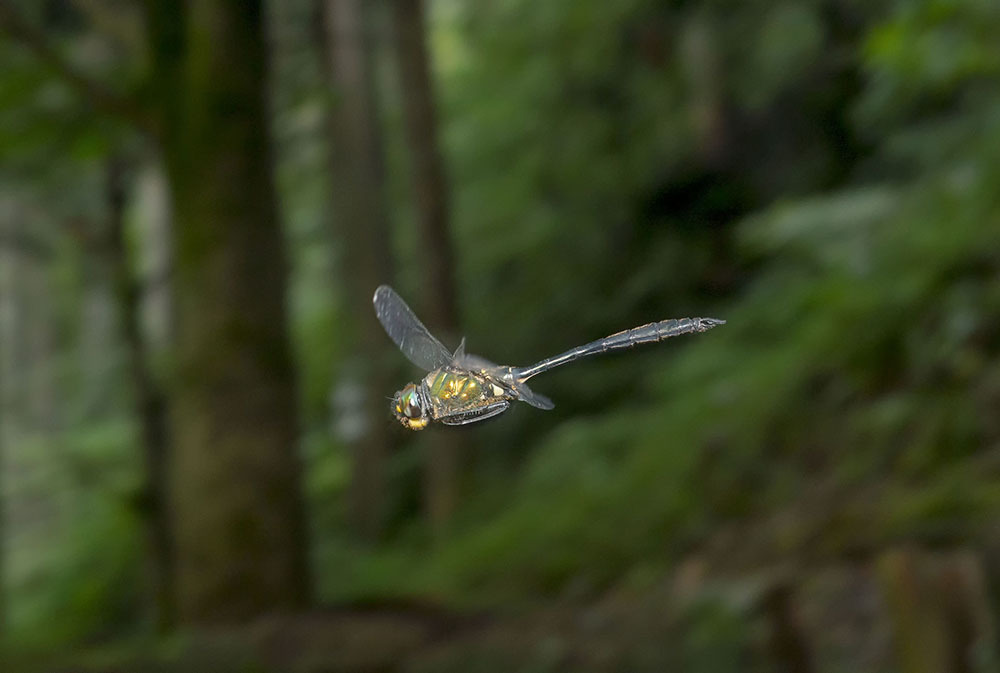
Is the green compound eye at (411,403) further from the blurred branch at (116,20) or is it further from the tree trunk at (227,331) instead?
the blurred branch at (116,20)

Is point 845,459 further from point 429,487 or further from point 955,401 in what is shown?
point 429,487

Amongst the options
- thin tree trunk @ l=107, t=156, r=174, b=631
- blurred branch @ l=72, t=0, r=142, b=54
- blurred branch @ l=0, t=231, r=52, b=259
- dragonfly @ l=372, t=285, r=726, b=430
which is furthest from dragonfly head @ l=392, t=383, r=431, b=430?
blurred branch @ l=0, t=231, r=52, b=259

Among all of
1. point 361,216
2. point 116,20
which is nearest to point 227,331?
point 116,20

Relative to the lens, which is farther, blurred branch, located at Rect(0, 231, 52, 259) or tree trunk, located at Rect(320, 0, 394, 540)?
tree trunk, located at Rect(320, 0, 394, 540)

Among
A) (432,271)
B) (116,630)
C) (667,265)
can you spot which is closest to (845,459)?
(432,271)

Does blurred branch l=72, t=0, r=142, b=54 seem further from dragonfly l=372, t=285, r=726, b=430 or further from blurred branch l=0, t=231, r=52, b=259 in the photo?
dragonfly l=372, t=285, r=726, b=430

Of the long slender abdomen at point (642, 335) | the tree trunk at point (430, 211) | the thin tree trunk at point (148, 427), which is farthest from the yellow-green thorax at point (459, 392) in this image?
the tree trunk at point (430, 211)

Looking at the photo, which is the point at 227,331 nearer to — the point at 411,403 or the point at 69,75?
the point at 69,75
